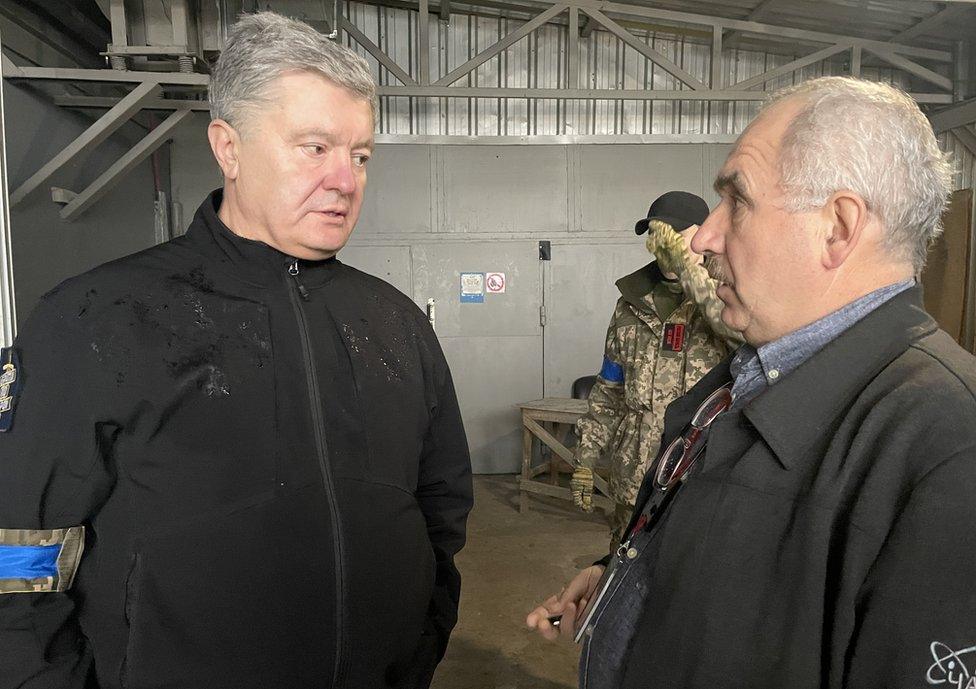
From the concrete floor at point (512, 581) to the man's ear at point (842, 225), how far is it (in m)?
2.48

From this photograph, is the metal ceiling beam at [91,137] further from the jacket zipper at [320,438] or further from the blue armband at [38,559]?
the blue armband at [38,559]

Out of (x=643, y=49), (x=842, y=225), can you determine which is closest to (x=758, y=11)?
(x=643, y=49)

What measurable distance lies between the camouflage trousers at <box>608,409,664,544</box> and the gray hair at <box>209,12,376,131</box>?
178 cm

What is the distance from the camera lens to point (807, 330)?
878mm

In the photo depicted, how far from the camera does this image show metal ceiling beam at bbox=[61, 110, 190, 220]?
3850 mm

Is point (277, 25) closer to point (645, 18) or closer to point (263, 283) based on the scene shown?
point (263, 283)

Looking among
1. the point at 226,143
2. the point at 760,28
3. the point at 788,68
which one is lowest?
the point at 226,143

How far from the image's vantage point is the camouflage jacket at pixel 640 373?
2422 mm

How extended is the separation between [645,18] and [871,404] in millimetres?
5336

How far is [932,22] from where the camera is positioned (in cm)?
455

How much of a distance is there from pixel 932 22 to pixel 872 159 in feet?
16.8

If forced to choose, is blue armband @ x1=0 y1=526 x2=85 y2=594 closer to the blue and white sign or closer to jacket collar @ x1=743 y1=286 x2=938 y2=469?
jacket collar @ x1=743 y1=286 x2=938 y2=469

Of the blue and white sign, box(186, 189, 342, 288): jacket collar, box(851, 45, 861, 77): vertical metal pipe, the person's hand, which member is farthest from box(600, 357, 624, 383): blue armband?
box(851, 45, 861, 77): vertical metal pipe

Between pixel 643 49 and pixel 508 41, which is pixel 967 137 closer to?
pixel 643 49
